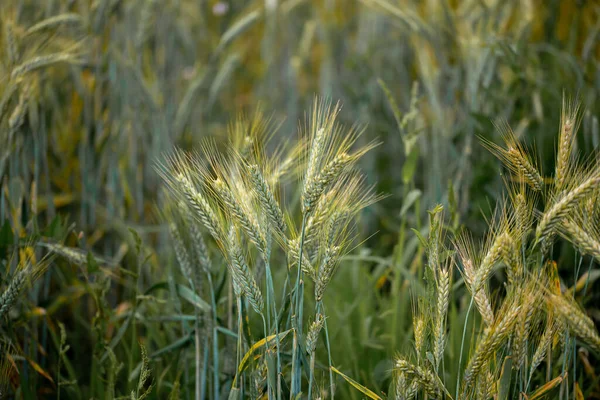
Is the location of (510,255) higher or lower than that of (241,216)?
lower

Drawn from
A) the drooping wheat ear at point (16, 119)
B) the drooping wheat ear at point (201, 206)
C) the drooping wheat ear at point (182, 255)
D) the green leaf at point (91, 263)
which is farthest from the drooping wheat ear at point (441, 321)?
the drooping wheat ear at point (16, 119)

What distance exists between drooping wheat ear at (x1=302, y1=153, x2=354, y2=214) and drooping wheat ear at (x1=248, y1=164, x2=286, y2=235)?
50mm

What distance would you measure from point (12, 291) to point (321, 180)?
609 mm

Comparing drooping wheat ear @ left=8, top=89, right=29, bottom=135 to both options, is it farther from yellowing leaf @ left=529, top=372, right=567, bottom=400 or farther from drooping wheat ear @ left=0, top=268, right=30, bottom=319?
yellowing leaf @ left=529, top=372, right=567, bottom=400

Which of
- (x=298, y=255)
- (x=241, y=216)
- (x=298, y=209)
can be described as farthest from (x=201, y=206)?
(x=298, y=209)

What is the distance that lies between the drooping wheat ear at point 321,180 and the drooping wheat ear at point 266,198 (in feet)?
0.16

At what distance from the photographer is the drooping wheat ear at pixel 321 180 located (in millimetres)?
778

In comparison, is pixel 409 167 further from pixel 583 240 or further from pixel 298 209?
pixel 298 209

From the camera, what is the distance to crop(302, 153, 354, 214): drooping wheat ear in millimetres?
778

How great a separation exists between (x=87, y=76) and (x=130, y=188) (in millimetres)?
616

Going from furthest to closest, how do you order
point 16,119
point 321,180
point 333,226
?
1. point 16,119
2. point 333,226
3. point 321,180

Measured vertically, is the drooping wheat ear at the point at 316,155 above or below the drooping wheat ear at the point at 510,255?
above

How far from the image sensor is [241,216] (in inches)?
32.2

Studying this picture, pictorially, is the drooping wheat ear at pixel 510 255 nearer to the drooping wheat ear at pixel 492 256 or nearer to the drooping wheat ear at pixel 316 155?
the drooping wheat ear at pixel 492 256
